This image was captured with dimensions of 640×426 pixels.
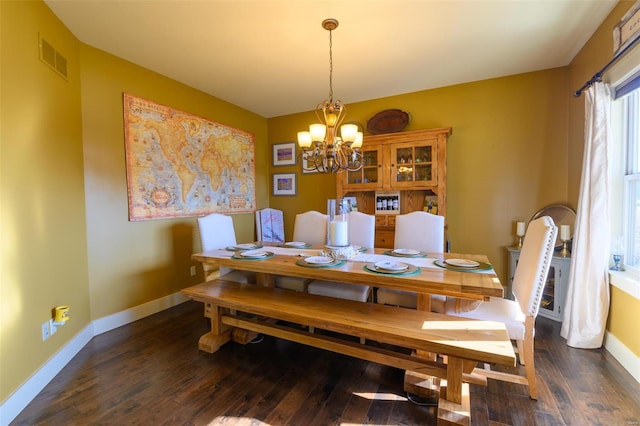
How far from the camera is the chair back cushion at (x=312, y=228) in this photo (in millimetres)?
2900

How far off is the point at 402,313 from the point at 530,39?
2.55 meters

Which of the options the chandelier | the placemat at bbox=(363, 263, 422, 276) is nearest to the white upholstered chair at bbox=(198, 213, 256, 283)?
the chandelier

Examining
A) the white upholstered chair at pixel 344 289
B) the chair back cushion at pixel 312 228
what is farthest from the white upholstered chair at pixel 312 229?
the white upholstered chair at pixel 344 289

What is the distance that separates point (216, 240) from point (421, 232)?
1958 millimetres

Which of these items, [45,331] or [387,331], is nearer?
[387,331]

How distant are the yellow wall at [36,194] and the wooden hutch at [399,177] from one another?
8.88 feet

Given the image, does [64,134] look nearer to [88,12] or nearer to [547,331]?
[88,12]

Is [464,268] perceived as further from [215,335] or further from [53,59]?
[53,59]

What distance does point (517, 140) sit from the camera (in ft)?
10.0

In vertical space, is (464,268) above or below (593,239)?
below

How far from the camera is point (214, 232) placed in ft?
8.91

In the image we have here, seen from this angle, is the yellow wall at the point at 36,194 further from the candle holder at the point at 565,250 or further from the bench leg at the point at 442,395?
the candle holder at the point at 565,250

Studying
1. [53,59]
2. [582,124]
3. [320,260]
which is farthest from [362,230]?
[53,59]

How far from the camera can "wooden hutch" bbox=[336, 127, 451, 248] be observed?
124 inches
